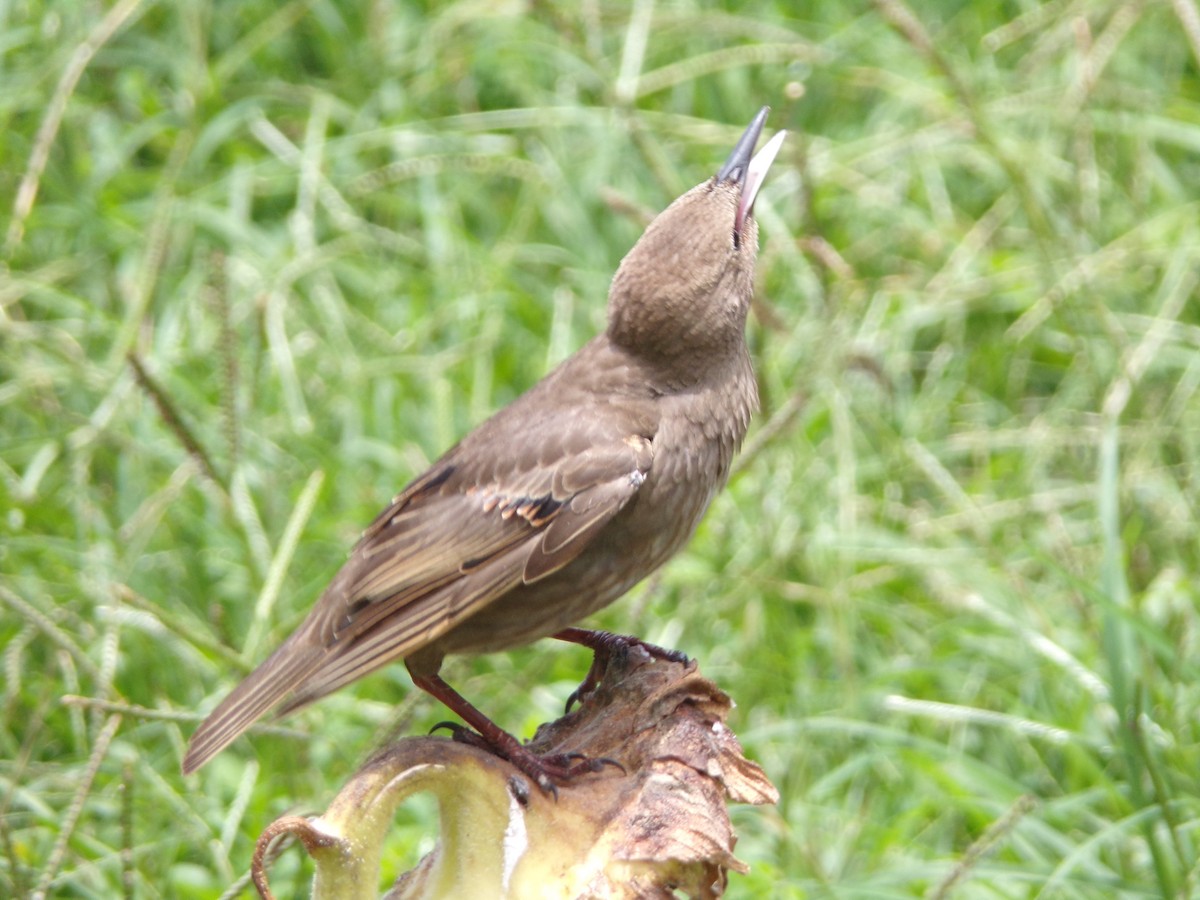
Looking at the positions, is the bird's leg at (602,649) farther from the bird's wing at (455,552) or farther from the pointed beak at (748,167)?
the pointed beak at (748,167)

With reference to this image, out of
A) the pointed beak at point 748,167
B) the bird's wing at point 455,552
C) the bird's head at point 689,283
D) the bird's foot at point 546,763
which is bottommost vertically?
the bird's foot at point 546,763

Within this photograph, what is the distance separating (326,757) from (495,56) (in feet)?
10.6

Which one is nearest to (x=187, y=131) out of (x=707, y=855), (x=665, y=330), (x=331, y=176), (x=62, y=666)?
(x=331, y=176)

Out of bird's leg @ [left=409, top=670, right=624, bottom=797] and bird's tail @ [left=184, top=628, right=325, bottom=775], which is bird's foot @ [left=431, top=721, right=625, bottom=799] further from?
bird's tail @ [left=184, top=628, right=325, bottom=775]

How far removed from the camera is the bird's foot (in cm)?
287

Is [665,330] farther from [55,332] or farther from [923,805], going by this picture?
[55,332]

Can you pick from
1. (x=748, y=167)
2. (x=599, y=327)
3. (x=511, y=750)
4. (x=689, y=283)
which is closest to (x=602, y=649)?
(x=511, y=750)

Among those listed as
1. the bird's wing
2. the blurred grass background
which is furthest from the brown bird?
the blurred grass background

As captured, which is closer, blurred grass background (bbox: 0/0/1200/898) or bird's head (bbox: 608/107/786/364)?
bird's head (bbox: 608/107/786/364)

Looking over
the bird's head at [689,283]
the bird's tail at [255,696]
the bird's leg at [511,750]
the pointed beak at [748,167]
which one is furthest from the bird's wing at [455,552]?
the pointed beak at [748,167]

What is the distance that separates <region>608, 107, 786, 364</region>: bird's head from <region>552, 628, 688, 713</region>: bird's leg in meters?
0.64

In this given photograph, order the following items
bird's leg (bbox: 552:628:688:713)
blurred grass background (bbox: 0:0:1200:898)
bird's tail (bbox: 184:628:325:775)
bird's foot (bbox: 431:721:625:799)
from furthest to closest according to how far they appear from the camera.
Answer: blurred grass background (bbox: 0:0:1200:898)
bird's leg (bbox: 552:628:688:713)
bird's tail (bbox: 184:628:325:775)
bird's foot (bbox: 431:721:625:799)

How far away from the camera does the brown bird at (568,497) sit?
3373mm

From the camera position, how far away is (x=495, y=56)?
6.87 meters
